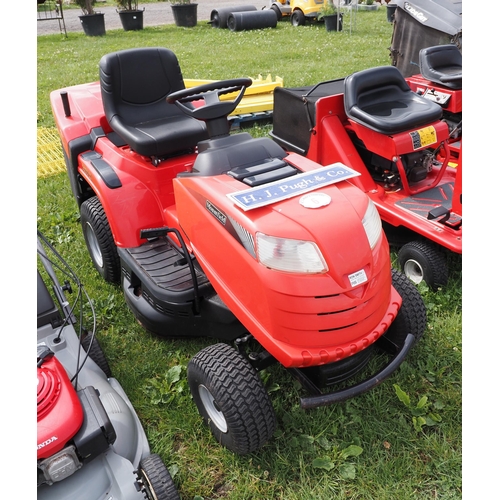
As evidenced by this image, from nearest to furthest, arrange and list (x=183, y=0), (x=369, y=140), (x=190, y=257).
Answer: (x=190, y=257) → (x=369, y=140) → (x=183, y=0)

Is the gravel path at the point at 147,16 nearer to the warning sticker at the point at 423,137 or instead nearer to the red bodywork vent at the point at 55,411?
the warning sticker at the point at 423,137

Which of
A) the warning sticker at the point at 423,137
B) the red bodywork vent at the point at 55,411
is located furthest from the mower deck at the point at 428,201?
the red bodywork vent at the point at 55,411

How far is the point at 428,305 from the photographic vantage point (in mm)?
2672

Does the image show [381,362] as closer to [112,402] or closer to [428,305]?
[428,305]

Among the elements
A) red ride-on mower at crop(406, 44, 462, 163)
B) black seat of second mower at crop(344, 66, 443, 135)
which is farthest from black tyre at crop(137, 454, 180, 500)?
red ride-on mower at crop(406, 44, 462, 163)

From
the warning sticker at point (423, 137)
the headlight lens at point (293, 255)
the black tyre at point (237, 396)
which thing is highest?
the headlight lens at point (293, 255)

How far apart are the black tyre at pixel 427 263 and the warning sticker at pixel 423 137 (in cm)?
58

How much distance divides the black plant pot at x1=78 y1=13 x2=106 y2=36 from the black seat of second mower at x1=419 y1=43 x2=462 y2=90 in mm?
10000

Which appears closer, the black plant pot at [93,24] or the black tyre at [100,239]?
the black tyre at [100,239]

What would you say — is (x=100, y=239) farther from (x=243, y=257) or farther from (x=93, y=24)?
(x=93, y=24)

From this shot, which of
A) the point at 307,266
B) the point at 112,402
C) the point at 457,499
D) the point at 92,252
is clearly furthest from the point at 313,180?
the point at 92,252

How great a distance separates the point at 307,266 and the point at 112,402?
905 mm

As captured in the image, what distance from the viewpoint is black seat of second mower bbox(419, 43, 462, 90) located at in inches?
142

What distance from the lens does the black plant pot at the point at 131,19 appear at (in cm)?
1211
